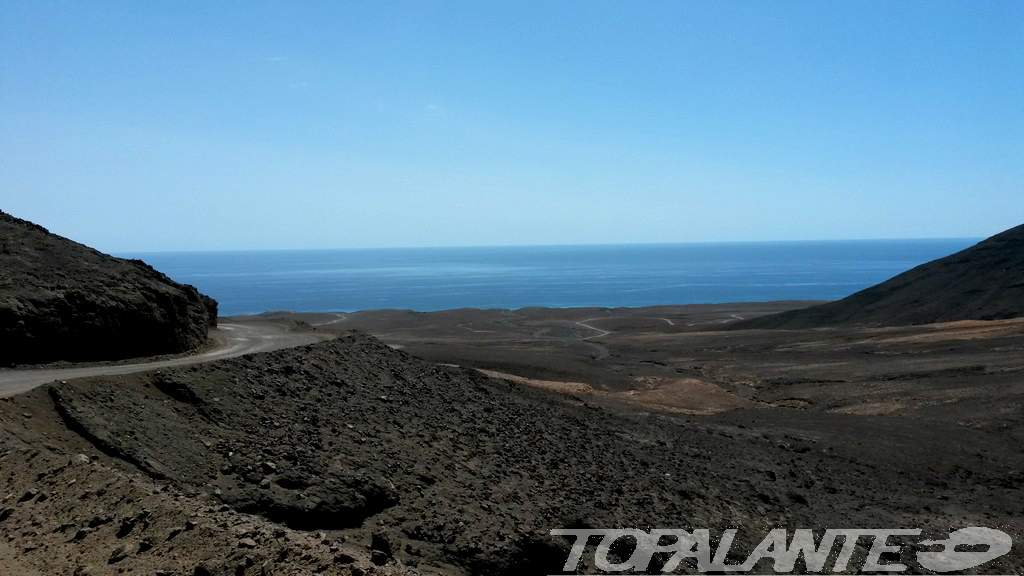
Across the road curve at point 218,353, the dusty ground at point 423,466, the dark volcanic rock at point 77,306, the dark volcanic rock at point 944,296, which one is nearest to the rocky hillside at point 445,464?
the dusty ground at point 423,466

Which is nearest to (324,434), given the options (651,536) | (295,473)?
(295,473)

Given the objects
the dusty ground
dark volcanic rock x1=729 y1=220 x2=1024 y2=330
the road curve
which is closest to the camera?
the dusty ground

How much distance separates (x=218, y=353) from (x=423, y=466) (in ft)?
29.2

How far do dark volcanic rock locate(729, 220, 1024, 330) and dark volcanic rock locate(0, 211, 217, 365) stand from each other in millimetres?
58422

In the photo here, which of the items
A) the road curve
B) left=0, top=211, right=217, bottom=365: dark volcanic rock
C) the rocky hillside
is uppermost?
left=0, top=211, right=217, bottom=365: dark volcanic rock

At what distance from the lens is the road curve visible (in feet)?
43.2

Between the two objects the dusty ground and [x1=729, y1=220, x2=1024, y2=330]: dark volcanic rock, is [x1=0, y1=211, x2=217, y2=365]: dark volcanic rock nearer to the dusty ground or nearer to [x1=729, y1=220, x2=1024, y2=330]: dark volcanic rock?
the dusty ground

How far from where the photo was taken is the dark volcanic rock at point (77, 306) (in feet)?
50.9

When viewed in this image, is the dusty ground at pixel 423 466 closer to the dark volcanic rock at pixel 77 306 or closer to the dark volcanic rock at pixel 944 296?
the dark volcanic rock at pixel 77 306

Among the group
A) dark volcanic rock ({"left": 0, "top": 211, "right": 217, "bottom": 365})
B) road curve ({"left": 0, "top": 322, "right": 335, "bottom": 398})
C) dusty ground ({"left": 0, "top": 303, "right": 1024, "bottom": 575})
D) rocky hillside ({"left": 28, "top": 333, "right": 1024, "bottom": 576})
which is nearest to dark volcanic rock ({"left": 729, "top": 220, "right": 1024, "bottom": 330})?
dusty ground ({"left": 0, "top": 303, "right": 1024, "bottom": 575})

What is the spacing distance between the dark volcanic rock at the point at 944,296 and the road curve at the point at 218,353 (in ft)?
175

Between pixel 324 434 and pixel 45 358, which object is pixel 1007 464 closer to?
pixel 324 434

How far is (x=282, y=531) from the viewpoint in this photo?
8578 millimetres

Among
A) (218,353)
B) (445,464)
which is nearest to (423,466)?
(445,464)
